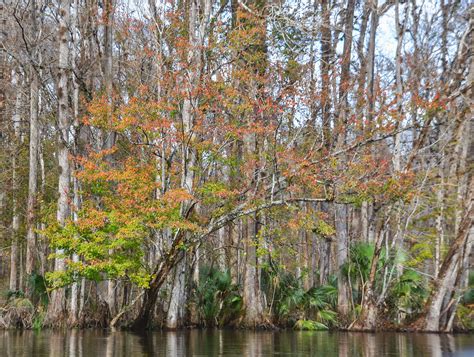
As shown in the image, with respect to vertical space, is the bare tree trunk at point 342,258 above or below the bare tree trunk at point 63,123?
below

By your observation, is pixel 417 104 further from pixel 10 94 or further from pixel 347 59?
pixel 10 94

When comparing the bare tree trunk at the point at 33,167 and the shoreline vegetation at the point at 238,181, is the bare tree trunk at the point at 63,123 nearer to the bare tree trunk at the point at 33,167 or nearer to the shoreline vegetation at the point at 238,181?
the shoreline vegetation at the point at 238,181

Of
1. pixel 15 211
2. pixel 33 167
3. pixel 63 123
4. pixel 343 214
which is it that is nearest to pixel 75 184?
pixel 63 123

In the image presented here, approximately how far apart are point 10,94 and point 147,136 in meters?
14.0

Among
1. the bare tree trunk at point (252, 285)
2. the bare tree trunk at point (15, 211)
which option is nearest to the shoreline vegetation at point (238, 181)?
the bare tree trunk at point (252, 285)

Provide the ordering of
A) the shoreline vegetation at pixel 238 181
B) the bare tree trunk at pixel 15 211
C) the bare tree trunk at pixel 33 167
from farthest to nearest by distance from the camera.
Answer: the bare tree trunk at pixel 15 211 < the bare tree trunk at pixel 33 167 < the shoreline vegetation at pixel 238 181

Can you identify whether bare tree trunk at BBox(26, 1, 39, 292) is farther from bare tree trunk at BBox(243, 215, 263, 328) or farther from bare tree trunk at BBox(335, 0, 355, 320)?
bare tree trunk at BBox(335, 0, 355, 320)

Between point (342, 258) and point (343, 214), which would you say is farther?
point (343, 214)

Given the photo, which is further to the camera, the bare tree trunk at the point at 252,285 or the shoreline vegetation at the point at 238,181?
the bare tree trunk at the point at 252,285

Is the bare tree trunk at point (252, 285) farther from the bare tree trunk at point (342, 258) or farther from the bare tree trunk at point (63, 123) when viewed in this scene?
the bare tree trunk at point (63, 123)

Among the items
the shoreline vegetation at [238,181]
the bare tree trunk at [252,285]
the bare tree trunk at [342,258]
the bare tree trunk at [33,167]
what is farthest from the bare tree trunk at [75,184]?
the bare tree trunk at [342,258]

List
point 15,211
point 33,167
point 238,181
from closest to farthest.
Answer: point 238,181 → point 33,167 → point 15,211

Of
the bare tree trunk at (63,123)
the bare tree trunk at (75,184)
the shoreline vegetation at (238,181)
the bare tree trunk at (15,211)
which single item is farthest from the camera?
the bare tree trunk at (15,211)

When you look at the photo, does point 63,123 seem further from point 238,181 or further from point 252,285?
point 252,285
